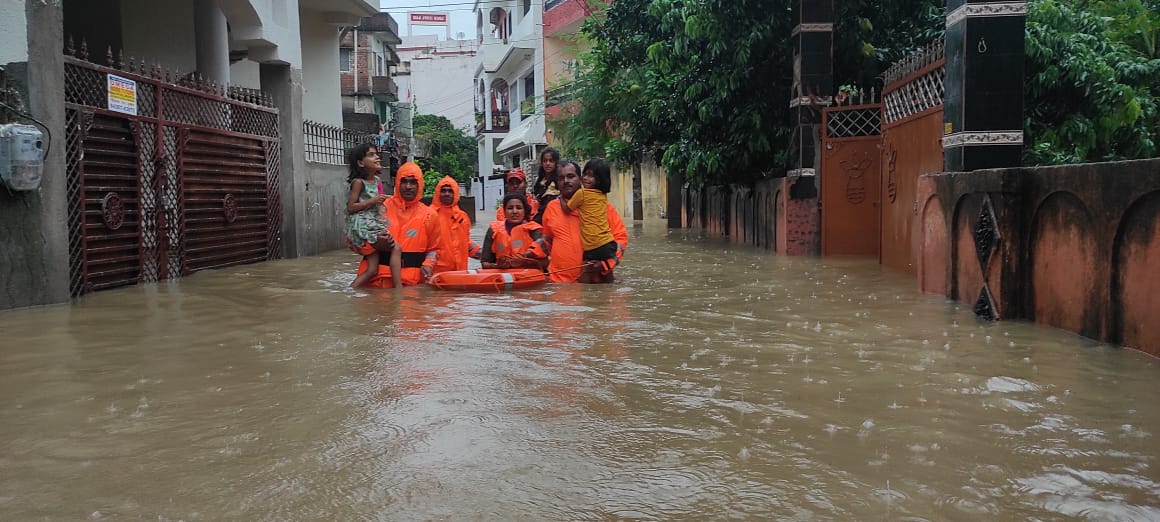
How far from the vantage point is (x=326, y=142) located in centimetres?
1568

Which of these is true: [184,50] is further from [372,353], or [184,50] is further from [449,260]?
[372,353]

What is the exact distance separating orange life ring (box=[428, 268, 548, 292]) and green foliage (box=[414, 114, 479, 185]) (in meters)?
42.0

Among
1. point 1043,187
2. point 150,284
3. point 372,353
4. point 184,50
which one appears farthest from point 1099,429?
Answer: point 184,50

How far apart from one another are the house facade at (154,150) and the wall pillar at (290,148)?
20 mm

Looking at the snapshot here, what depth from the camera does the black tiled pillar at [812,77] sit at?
1231cm

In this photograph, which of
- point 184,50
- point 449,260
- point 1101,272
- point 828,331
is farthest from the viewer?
point 184,50

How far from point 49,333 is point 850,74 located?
10811 mm

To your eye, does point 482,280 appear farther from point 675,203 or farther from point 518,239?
point 675,203

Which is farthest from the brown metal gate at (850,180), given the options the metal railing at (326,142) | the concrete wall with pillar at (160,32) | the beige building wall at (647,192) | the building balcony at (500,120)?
the building balcony at (500,120)

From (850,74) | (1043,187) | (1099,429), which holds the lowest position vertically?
(1099,429)

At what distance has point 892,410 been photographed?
153 inches

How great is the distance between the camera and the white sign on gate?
8898 millimetres

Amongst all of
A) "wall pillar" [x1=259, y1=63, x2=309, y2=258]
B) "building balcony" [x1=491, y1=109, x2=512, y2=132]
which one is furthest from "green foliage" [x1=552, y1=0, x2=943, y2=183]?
"building balcony" [x1=491, y1=109, x2=512, y2=132]

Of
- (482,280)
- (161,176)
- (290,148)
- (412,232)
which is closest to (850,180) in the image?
(482,280)
